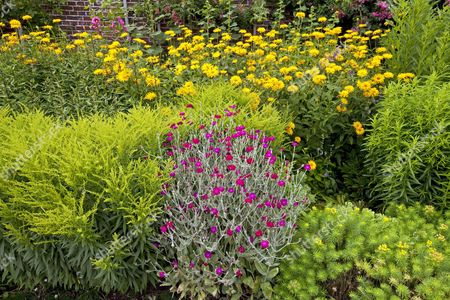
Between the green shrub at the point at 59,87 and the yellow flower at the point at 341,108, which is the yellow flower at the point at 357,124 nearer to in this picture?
the yellow flower at the point at 341,108

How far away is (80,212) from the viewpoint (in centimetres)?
232

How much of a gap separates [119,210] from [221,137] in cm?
96

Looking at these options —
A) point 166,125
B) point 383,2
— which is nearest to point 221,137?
point 166,125

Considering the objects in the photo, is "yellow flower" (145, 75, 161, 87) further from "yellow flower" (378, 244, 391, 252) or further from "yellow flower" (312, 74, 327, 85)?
"yellow flower" (378, 244, 391, 252)

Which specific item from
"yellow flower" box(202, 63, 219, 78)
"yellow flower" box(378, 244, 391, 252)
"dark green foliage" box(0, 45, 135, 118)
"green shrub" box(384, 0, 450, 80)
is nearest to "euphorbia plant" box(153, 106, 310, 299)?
"yellow flower" box(378, 244, 391, 252)

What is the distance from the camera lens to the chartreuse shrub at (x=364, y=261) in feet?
7.59

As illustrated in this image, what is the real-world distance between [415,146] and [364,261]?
1.08 meters

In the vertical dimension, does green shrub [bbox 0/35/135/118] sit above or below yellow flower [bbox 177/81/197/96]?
below

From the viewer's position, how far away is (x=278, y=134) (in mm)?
3238

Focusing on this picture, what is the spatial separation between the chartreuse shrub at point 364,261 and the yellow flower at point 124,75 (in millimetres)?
2133

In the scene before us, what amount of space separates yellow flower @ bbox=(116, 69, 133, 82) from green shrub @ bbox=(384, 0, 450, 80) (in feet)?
8.44

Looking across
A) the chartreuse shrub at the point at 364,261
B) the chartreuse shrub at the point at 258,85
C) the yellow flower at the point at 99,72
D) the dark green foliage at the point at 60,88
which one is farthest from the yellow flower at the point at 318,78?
the yellow flower at the point at 99,72

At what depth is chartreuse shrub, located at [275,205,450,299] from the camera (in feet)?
7.59

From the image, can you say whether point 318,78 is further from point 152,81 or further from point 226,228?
point 226,228
